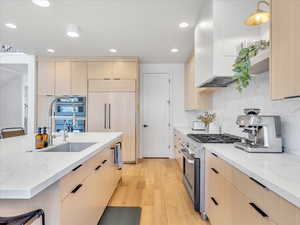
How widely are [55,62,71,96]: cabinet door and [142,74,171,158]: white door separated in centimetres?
194

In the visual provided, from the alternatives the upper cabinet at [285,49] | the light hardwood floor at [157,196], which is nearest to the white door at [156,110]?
the light hardwood floor at [157,196]

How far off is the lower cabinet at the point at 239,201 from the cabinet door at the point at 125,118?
2.68m

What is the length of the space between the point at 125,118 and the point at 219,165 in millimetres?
3116

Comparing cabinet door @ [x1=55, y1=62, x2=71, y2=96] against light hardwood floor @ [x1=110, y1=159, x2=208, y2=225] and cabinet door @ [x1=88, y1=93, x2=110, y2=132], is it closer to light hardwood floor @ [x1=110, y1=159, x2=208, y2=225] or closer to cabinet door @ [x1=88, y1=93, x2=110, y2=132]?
cabinet door @ [x1=88, y1=93, x2=110, y2=132]

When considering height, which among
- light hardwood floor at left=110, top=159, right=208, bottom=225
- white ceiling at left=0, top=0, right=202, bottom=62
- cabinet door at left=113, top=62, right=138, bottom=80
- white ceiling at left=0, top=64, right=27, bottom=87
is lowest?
light hardwood floor at left=110, top=159, right=208, bottom=225

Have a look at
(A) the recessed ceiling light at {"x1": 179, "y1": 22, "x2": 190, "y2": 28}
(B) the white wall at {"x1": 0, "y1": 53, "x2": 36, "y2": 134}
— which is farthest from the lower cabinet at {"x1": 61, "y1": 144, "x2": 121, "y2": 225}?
(B) the white wall at {"x1": 0, "y1": 53, "x2": 36, "y2": 134}

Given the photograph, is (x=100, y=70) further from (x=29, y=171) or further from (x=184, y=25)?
(x=29, y=171)

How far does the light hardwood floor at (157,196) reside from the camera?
2.07 metres

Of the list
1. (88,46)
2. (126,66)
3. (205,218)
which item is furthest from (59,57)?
(205,218)

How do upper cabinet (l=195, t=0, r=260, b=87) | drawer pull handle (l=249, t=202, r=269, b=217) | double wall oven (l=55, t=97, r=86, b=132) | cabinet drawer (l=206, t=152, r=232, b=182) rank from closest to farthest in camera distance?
drawer pull handle (l=249, t=202, r=269, b=217)
cabinet drawer (l=206, t=152, r=232, b=182)
upper cabinet (l=195, t=0, r=260, b=87)
double wall oven (l=55, t=97, r=86, b=132)

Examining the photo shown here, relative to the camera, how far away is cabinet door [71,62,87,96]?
4.45 meters

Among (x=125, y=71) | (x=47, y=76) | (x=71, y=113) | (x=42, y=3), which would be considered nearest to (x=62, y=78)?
(x=47, y=76)

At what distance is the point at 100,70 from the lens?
176 inches

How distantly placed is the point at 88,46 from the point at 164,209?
11.0ft
